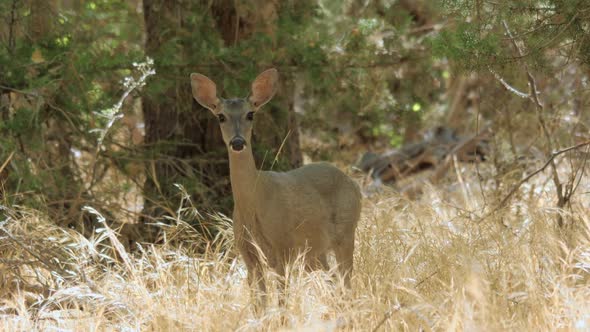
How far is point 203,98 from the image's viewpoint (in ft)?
17.4

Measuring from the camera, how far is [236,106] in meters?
4.96

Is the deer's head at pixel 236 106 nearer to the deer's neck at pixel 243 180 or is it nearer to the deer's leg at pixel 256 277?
the deer's neck at pixel 243 180

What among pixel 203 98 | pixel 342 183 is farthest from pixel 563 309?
pixel 203 98

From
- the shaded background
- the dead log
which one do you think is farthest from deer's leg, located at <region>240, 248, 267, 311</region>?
the dead log

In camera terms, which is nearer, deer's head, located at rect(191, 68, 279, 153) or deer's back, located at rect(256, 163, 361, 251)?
deer's head, located at rect(191, 68, 279, 153)

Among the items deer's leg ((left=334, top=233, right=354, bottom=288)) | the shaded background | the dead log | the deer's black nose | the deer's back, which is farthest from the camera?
the dead log

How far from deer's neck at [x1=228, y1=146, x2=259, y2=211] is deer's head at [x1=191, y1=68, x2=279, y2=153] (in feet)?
0.23

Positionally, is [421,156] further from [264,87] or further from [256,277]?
[256,277]

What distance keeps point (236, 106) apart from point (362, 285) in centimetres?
126

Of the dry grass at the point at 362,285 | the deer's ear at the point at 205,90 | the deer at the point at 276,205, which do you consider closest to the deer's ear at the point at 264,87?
the deer at the point at 276,205

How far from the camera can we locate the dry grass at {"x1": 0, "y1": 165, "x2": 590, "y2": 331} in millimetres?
3787

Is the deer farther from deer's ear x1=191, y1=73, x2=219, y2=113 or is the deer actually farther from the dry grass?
the dry grass

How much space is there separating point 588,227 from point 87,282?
272 cm

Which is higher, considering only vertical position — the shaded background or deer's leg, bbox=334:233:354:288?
the shaded background
